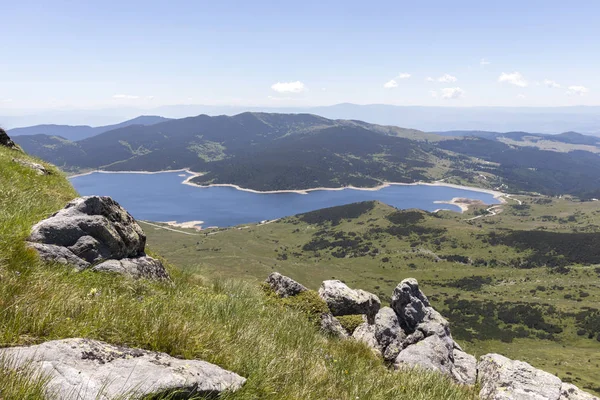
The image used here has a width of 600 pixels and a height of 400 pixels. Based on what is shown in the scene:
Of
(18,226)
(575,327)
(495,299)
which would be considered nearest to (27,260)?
(18,226)

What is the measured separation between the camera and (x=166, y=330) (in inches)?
177

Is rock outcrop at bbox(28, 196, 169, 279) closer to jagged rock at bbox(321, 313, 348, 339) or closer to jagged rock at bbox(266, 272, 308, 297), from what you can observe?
jagged rock at bbox(321, 313, 348, 339)

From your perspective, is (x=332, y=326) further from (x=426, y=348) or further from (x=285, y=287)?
(x=426, y=348)

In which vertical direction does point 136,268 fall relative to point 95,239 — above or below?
A: below

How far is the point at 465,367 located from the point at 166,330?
1288 centimetres

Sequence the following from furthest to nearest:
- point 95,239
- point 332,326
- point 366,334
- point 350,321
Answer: point 350,321 → point 366,334 → point 332,326 → point 95,239

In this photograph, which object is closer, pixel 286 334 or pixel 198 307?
pixel 198 307

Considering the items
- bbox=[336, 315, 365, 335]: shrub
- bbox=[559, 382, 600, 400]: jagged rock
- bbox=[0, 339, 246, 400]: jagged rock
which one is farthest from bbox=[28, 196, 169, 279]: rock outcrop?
bbox=[559, 382, 600, 400]: jagged rock

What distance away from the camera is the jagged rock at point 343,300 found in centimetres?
1628

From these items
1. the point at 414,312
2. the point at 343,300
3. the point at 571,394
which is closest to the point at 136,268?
the point at 343,300

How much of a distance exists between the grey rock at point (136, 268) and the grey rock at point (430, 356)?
25.8ft

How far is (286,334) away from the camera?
23.6 ft

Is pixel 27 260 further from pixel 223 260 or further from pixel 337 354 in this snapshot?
pixel 223 260

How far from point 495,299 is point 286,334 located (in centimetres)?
16281
